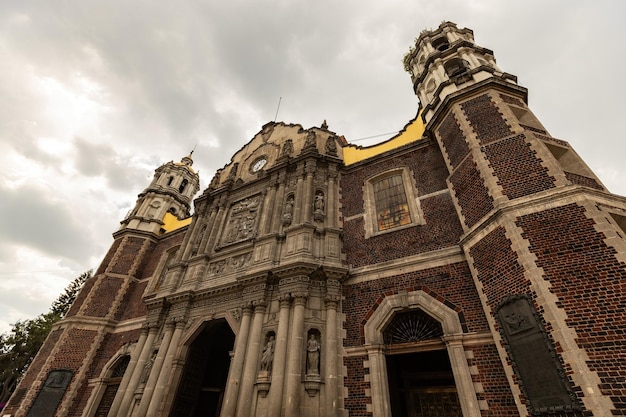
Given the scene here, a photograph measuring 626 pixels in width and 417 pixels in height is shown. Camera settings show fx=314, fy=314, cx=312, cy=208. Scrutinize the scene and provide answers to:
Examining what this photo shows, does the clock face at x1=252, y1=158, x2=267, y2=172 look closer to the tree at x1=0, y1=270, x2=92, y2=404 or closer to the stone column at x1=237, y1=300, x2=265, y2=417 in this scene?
the stone column at x1=237, y1=300, x2=265, y2=417

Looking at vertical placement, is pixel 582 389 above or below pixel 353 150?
below

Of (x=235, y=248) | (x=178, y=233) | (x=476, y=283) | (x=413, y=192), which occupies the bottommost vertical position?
(x=476, y=283)

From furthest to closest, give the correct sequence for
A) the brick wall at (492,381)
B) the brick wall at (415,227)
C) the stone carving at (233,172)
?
the stone carving at (233,172) < the brick wall at (415,227) < the brick wall at (492,381)

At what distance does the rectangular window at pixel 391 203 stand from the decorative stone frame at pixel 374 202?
16 centimetres

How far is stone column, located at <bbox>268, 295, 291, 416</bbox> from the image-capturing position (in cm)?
878

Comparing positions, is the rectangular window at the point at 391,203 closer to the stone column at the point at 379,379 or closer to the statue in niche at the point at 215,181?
the stone column at the point at 379,379

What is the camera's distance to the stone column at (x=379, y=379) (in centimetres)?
827

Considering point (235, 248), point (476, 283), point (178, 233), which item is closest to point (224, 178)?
point (178, 233)

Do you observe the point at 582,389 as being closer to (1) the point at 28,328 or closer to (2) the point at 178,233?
(2) the point at 178,233

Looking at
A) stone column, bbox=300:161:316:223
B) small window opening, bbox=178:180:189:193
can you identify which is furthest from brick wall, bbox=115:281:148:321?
stone column, bbox=300:161:316:223

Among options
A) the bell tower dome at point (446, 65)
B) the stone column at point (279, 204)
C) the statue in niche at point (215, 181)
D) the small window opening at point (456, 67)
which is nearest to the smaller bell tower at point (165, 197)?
the statue in niche at point (215, 181)

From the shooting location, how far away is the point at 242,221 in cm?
1591

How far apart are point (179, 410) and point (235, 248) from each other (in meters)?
6.41

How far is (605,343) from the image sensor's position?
5.79 meters
